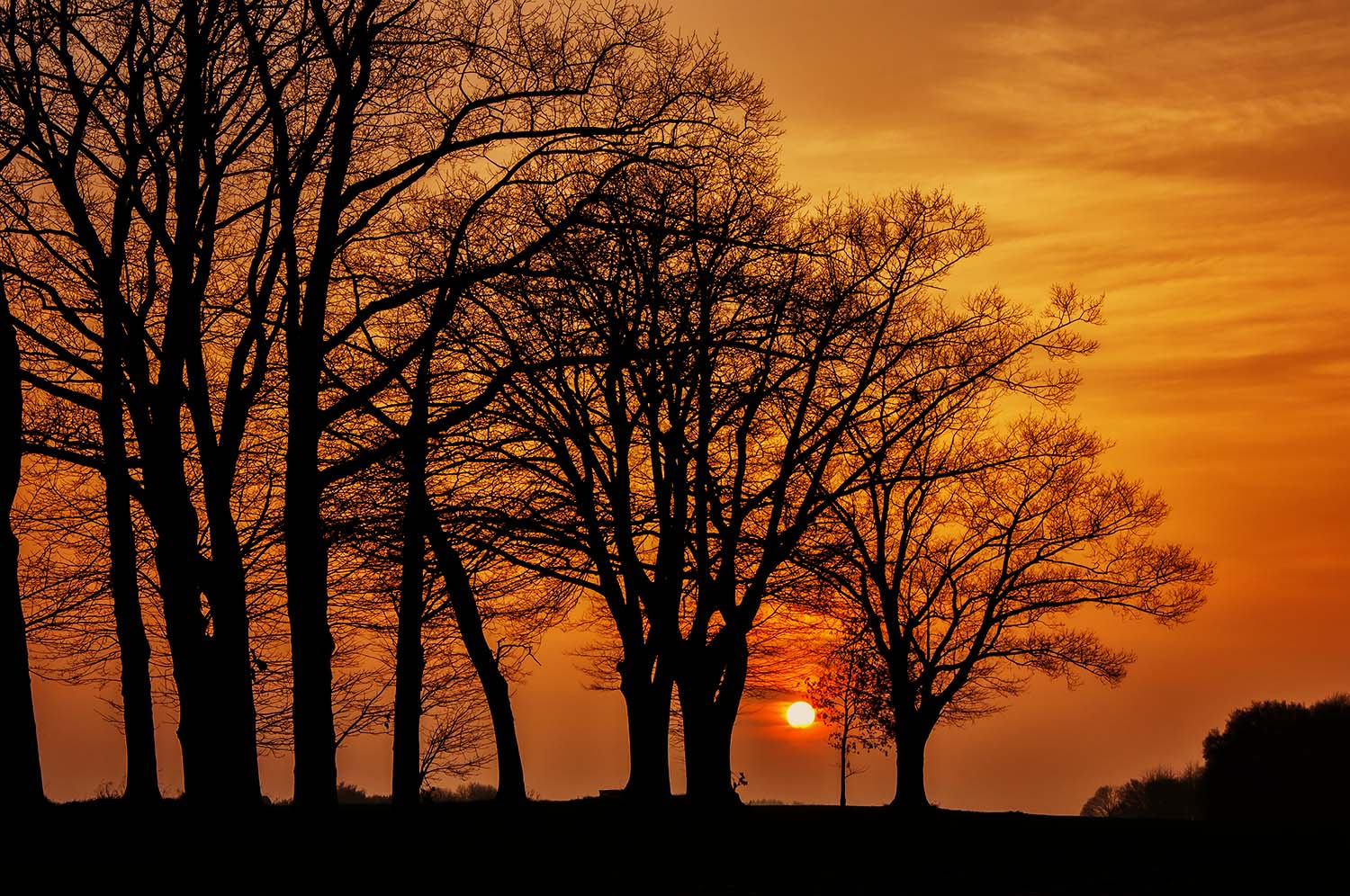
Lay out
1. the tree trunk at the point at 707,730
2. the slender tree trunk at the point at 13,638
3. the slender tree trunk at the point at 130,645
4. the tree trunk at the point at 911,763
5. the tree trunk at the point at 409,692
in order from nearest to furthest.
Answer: the slender tree trunk at the point at 13,638, the slender tree trunk at the point at 130,645, the tree trunk at the point at 409,692, the tree trunk at the point at 707,730, the tree trunk at the point at 911,763

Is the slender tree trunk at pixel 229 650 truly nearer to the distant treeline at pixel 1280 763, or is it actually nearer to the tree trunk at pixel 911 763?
the tree trunk at pixel 911 763

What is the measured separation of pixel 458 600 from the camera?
26.5 metres

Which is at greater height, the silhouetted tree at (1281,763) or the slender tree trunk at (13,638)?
the slender tree trunk at (13,638)

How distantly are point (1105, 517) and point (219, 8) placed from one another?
31813 mm

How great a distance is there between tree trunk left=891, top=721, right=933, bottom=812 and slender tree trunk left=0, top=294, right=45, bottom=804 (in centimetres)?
3033

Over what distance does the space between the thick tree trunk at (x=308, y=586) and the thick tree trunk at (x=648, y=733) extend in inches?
392

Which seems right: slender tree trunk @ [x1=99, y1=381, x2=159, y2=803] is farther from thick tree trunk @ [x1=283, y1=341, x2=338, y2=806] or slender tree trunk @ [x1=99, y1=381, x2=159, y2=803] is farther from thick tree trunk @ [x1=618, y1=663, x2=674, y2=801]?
thick tree trunk @ [x1=618, y1=663, x2=674, y2=801]

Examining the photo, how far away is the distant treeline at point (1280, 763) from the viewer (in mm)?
62000

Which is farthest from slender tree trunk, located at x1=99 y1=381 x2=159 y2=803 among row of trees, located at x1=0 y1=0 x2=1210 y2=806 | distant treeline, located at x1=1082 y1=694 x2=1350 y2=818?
distant treeline, located at x1=1082 y1=694 x2=1350 y2=818

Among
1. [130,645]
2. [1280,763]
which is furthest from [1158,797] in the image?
[130,645]

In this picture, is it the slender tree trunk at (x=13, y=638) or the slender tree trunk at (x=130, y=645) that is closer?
the slender tree trunk at (x=13, y=638)

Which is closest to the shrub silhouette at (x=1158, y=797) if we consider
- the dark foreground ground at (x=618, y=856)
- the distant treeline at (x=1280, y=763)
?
the distant treeline at (x=1280, y=763)

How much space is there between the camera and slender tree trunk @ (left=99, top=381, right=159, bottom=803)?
22.6m

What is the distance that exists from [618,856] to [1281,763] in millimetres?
55005
